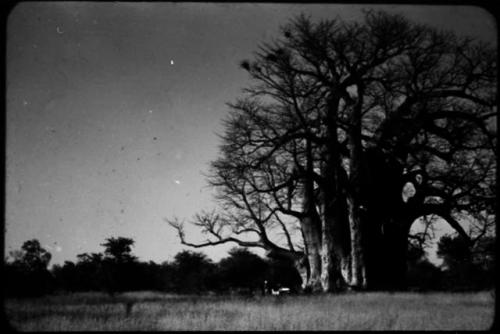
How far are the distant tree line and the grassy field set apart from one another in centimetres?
160

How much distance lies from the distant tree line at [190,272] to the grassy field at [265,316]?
5.24 feet

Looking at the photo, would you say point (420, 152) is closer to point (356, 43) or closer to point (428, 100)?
point (428, 100)

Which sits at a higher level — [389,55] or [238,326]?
→ [389,55]

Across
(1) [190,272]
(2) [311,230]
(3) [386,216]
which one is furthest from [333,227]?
(1) [190,272]

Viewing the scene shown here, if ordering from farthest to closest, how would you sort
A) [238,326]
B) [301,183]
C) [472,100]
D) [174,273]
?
[174,273], [301,183], [472,100], [238,326]

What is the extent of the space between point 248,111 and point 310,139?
5.93 feet

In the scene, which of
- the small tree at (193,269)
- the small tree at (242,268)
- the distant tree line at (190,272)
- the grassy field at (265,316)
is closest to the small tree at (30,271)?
the distant tree line at (190,272)

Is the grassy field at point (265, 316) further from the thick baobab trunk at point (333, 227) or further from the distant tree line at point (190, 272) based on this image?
the thick baobab trunk at point (333, 227)

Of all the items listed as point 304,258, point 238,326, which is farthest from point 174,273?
point 238,326

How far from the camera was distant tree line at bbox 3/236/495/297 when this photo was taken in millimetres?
19250

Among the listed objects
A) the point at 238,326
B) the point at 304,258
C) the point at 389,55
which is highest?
the point at 389,55

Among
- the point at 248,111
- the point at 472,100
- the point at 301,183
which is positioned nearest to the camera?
the point at 472,100

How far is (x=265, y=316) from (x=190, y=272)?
126 ft

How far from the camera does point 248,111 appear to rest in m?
16.4
